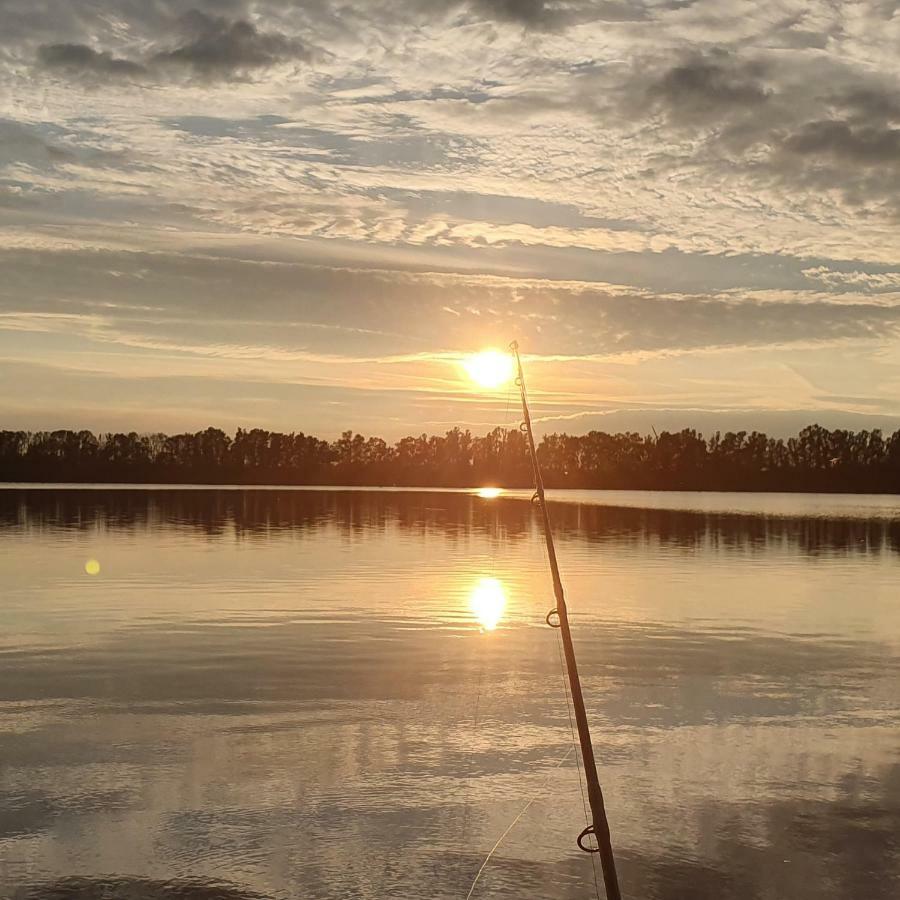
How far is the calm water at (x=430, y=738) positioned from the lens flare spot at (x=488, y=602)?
245 mm

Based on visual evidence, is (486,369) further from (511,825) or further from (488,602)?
(488,602)

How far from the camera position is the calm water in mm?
12828

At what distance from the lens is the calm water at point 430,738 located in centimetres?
1283

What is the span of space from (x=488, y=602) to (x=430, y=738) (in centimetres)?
1875

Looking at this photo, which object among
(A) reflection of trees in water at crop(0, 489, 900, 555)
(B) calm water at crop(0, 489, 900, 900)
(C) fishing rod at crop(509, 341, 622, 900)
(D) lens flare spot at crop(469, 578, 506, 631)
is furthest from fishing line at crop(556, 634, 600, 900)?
(A) reflection of trees in water at crop(0, 489, 900, 555)

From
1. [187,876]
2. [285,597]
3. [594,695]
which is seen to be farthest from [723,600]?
[187,876]

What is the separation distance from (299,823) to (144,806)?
2082 mm

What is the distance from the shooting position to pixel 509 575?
46375 mm

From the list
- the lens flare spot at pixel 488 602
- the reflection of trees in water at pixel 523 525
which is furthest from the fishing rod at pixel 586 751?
the reflection of trees in water at pixel 523 525

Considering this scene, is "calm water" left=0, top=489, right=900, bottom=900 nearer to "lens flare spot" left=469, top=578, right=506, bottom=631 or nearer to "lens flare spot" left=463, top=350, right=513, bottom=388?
"lens flare spot" left=469, top=578, right=506, bottom=631

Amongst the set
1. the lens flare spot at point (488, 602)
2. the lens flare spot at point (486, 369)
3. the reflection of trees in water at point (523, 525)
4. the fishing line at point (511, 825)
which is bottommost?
the fishing line at point (511, 825)

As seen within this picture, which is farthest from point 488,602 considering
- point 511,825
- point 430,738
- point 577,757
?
point 511,825

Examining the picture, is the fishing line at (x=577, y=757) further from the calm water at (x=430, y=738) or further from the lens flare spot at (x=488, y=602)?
the lens flare spot at (x=488, y=602)

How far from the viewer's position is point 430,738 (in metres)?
18.5
